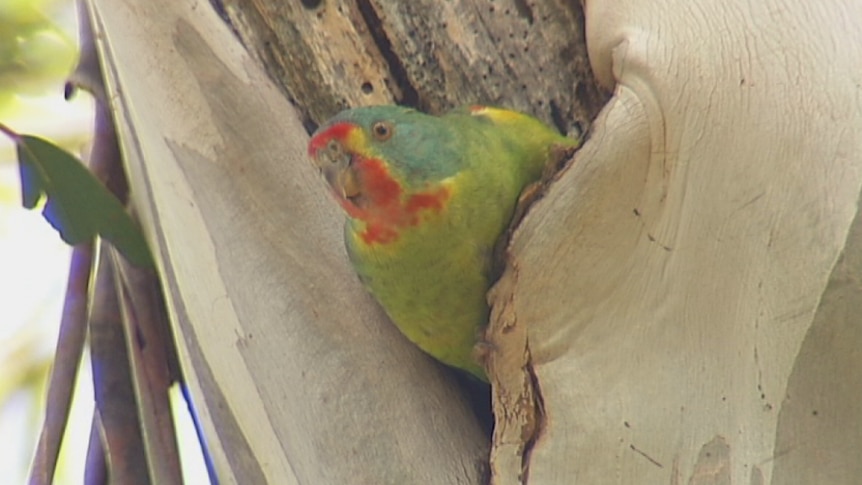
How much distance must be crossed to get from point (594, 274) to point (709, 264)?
14 cm

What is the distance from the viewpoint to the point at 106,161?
2.02m

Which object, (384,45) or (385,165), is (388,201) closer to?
(385,165)

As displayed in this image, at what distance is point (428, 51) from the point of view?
1.85 metres

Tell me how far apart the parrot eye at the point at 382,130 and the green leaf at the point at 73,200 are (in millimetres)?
430

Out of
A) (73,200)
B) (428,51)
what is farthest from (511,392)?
(73,200)

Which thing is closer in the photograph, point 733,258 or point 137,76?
point 733,258

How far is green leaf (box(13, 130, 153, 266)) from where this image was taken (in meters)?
1.80

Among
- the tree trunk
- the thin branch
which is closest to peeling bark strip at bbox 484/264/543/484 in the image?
the tree trunk

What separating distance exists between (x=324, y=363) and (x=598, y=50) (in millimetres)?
567

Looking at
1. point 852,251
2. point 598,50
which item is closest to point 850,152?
point 852,251

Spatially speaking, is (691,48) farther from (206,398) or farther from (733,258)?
(206,398)

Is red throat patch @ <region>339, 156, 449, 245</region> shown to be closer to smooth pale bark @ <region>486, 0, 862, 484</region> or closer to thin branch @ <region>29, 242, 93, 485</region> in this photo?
smooth pale bark @ <region>486, 0, 862, 484</region>

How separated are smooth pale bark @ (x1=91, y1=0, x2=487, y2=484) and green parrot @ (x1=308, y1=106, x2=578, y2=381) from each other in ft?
0.13

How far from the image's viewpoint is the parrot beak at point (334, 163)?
1.63 meters
